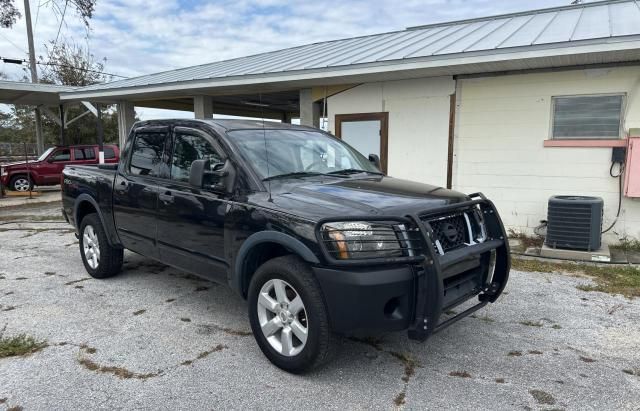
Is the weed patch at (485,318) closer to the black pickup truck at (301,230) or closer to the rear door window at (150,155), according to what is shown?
the black pickup truck at (301,230)

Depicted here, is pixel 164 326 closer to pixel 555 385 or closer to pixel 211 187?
pixel 211 187

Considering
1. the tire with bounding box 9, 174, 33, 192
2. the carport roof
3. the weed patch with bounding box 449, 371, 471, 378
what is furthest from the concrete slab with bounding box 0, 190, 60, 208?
the weed patch with bounding box 449, 371, 471, 378

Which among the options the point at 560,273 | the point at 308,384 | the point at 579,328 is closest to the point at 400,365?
the point at 308,384

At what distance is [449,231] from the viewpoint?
3.29m

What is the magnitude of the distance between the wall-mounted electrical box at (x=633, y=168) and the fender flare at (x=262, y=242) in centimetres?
591

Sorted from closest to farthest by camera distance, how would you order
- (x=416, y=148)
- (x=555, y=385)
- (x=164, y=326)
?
(x=555, y=385)
(x=164, y=326)
(x=416, y=148)

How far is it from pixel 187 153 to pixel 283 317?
1929mm

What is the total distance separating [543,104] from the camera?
739 centimetres

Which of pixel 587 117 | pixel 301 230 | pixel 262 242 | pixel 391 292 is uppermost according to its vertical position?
pixel 587 117

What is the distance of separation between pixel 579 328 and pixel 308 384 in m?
2.61

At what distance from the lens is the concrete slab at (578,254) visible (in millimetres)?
6292

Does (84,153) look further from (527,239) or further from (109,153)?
(527,239)

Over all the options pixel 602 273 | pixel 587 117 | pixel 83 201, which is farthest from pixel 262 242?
pixel 587 117

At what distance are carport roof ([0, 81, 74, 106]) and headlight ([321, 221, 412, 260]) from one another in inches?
592
